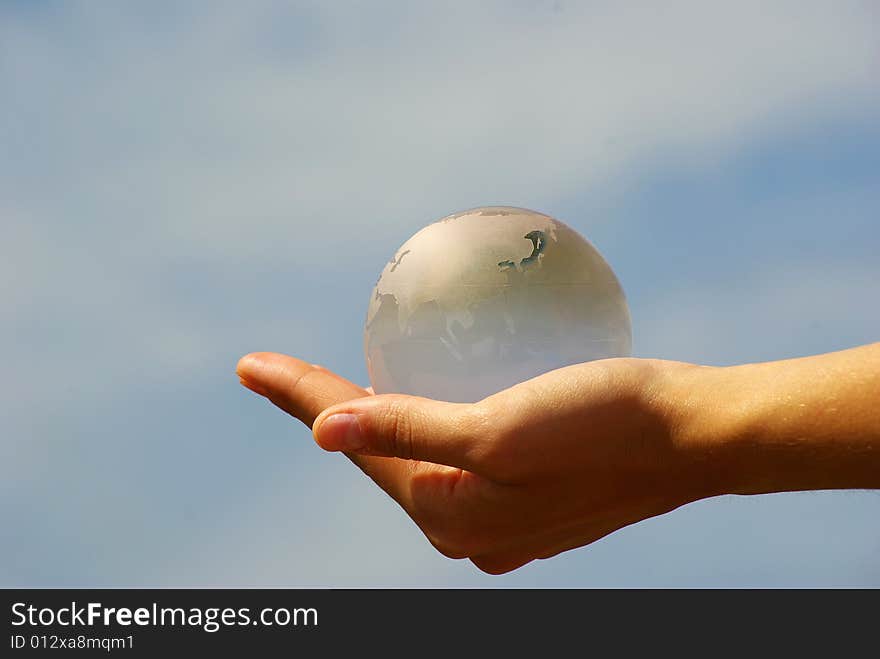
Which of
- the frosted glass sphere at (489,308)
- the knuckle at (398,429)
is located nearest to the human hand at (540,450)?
the knuckle at (398,429)

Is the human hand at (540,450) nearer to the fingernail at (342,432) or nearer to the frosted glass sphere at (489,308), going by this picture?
the fingernail at (342,432)

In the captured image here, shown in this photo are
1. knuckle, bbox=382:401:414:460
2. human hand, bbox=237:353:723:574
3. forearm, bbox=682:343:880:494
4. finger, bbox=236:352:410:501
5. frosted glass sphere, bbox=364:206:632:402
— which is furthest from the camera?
finger, bbox=236:352:410:501

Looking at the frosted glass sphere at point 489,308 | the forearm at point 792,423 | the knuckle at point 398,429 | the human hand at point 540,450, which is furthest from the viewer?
the frosted glass sphere at point 489,308

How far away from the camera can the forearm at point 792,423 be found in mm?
4016

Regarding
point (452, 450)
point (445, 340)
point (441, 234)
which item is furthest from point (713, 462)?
point (441, 234)

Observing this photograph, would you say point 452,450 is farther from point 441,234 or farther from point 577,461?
point 441,234

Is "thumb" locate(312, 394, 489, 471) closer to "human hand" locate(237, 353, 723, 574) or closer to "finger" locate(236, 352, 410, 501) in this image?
"human hand" locate(237, 353, 723, 574)

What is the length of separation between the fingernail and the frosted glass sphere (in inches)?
30.2

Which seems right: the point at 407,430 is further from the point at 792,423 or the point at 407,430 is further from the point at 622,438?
the point at 792,423

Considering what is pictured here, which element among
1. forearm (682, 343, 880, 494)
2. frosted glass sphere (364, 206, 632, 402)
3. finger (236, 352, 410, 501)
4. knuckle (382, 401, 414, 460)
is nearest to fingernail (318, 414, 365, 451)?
knuckle (382, 401, 414, 460)

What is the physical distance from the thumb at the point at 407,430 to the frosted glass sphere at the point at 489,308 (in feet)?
1.90

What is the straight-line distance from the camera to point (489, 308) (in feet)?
16.5

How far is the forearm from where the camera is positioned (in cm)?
402

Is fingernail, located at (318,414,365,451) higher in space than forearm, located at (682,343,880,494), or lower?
higher
